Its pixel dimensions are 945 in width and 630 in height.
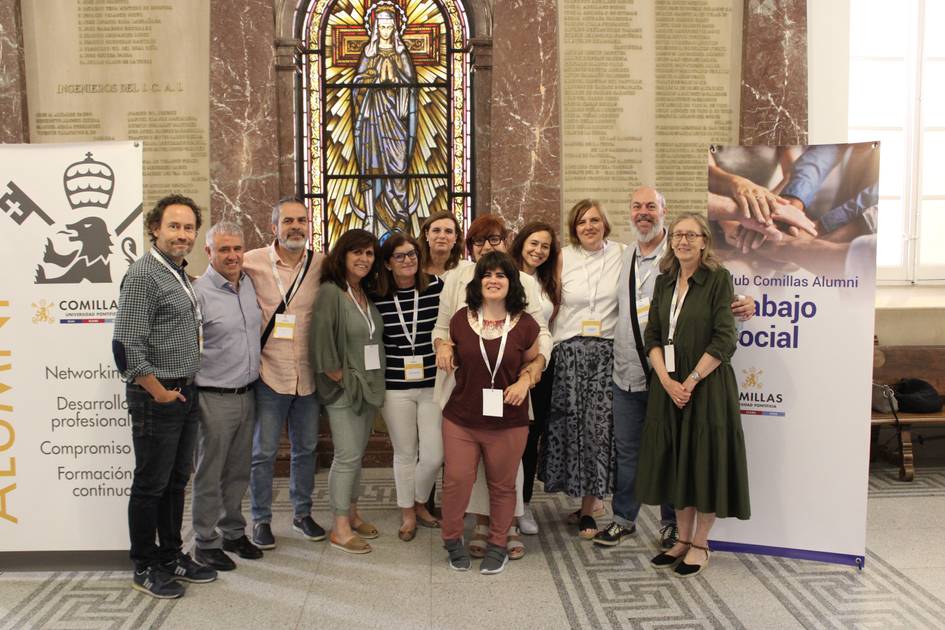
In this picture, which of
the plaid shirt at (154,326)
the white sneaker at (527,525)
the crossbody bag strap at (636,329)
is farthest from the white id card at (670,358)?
the plaid shirt at (154,326)

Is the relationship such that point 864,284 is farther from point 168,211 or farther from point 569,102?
point 168,211

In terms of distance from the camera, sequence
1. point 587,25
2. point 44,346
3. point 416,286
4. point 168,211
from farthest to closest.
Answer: point 587,25, point 416,286, point 44,346, point 168,211

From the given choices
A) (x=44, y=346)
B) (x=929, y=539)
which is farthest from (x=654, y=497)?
(x=44, y=346)

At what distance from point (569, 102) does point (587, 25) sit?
0.55 metres

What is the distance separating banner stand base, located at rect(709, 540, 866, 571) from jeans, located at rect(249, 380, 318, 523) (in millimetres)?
2037

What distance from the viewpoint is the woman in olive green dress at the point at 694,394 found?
3.24m

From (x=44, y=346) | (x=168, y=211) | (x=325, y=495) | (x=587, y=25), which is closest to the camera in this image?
(x=168, y=211)

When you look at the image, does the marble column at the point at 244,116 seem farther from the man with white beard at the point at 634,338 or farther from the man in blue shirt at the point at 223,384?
the man with white beard at the point at 634,338

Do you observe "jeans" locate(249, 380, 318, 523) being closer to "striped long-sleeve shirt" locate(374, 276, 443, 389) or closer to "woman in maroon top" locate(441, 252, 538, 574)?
"striped long-sleeve shirt" locate(374, 276, 443, 389)

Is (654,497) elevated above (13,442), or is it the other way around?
(13,442)

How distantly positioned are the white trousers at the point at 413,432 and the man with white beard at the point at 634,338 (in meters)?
0.89

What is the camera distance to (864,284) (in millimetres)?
3402

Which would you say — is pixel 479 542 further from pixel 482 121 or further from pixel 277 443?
pixel 482 121

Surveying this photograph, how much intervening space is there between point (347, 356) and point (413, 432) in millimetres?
506
